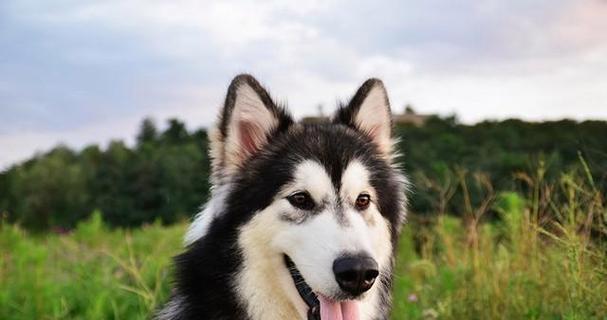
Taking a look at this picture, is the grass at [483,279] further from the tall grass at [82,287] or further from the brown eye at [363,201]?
the brown eye at [363,201]

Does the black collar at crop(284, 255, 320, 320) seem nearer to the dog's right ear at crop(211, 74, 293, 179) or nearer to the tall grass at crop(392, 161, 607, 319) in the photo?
the dog's right ear at crop(211, 74, 293, 179)

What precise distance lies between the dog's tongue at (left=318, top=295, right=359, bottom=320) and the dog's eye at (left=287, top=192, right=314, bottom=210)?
49 cm

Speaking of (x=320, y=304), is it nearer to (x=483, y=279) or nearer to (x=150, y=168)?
(x=483, y=279)

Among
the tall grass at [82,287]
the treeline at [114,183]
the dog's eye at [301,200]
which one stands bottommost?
the treeline at [114,183]

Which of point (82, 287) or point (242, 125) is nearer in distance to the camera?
point (242, 125)

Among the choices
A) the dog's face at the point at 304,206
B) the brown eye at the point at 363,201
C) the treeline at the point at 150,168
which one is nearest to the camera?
the dog's face at the point at 304,206

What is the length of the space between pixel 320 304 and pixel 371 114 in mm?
1382

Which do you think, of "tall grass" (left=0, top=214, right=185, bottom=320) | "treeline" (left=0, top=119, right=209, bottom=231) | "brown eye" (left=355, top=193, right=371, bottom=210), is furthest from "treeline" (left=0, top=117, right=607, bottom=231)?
"brown eye" (left=355, top=193, right=371, bottom=210)

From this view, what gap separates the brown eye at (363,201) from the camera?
149 inches

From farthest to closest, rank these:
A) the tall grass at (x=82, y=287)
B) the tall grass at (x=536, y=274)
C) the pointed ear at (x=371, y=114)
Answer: the tall grass at (x=82, y=287) < the tall grass at (x=536, y=274) < the pointed ear at (x=371, y=114)

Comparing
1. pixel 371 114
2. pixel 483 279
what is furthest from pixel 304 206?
pixel 483 279

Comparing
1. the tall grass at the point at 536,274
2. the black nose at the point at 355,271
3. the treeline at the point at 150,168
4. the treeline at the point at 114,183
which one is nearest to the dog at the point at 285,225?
the black nose at the point at 355,271

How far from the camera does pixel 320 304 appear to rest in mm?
3643

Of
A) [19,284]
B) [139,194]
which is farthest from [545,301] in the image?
[139,194]
